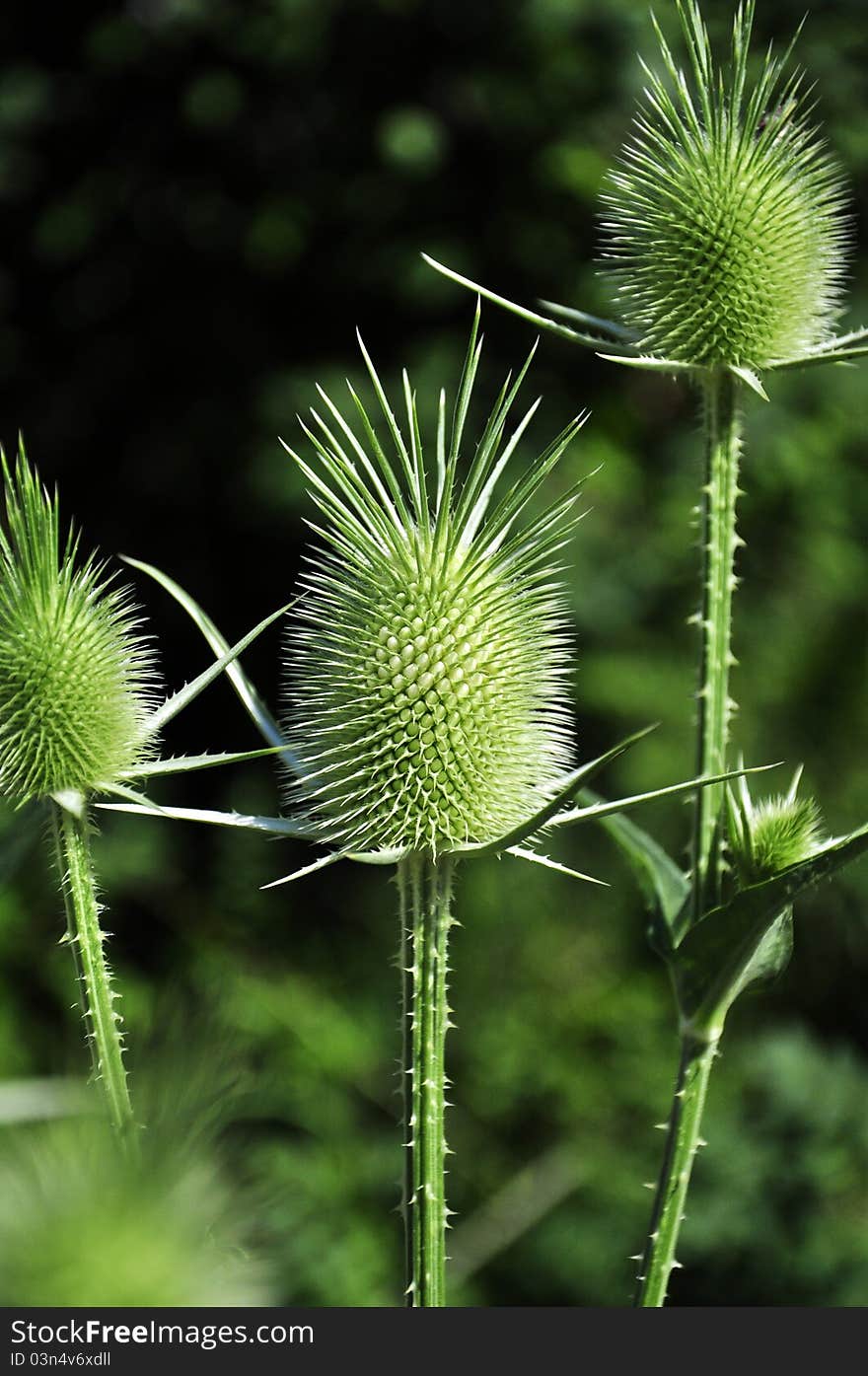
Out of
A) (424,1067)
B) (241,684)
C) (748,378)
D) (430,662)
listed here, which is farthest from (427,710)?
(748,378)

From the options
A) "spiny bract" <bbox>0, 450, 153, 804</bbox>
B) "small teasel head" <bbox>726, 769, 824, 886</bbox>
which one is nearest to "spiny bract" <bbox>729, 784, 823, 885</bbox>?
"small teasel head" <bbox>726, 769, 824, 886</bbox>

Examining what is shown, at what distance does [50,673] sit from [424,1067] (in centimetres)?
40

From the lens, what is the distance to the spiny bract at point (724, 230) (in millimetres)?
1248

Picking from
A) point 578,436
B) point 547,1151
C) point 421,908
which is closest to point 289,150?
point 578,436

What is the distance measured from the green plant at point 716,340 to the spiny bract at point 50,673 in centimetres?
39

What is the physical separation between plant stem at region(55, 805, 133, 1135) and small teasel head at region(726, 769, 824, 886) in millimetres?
495

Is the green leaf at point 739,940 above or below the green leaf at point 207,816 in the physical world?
below

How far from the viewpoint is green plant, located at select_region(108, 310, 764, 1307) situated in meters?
1.02

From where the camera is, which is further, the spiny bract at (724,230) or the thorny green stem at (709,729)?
the spiny bract at (724,230)

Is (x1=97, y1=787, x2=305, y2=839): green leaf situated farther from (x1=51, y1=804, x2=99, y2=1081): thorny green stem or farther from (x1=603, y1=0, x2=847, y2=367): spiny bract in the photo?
(x1=603, y1=0, x2=847, y2=367): spiny bract

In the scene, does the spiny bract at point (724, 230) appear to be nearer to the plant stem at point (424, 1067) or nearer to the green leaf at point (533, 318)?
the green leaf at point (533, 318)

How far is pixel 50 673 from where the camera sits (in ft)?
3.48

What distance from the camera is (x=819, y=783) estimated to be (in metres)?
4.05

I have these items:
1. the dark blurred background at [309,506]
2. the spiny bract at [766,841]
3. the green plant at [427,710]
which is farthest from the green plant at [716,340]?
the dark blurred background at [309,506]
